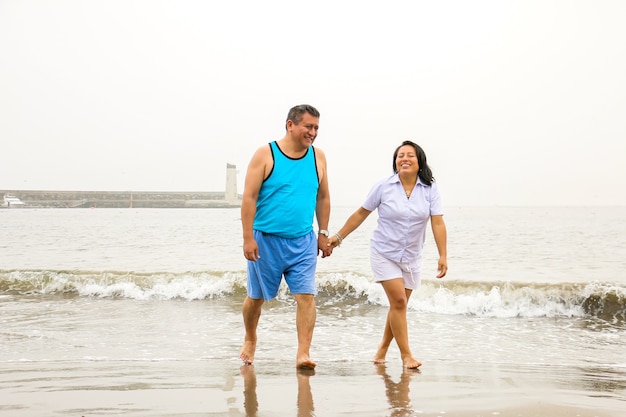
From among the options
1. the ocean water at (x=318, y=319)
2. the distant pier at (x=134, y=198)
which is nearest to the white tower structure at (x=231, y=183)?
the distant pier at (x=134, y=198)

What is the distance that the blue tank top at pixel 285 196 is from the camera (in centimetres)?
464

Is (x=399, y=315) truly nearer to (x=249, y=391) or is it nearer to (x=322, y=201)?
(x=322, y=201)

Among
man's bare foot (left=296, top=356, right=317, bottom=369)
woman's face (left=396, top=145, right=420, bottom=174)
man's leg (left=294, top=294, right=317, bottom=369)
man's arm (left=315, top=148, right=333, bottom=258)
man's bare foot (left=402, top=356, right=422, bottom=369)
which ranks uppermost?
woman's face (left=396, top=145, right=420, bottom=174)

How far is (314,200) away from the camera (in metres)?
4.81

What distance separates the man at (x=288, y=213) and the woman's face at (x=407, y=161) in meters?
0.67

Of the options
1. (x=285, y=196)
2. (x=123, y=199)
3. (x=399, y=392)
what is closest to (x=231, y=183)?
(x=123, y=199)

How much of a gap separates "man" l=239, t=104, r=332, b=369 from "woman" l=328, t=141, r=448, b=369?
1.43 feet

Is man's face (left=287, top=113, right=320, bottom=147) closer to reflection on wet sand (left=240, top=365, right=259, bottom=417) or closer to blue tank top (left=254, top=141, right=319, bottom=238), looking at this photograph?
blue tank top (left=254, top=141, right=319, bottom=238)

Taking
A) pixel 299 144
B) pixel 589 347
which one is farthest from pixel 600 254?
pixel 299 144

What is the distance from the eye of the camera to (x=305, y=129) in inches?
182

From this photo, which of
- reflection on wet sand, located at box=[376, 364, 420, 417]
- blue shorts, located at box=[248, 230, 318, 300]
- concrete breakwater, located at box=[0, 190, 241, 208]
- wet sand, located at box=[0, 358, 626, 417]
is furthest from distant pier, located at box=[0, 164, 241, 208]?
reflection on wet sand, located at box=[376, 364, 420, 417]

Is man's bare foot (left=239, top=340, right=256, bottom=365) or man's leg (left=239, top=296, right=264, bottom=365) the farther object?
man's bare foot (left=239, top=340, right=256, bottom=365)

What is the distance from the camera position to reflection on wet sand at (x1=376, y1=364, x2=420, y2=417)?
3.50 m

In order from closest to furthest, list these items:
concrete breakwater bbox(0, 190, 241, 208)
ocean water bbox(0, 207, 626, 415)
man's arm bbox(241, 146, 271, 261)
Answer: man's arm bbox(241, 146, 271, 261) < ocean water bbox(0, 207, 626, 415) < concrete breakwater bbox(0, 190, 241, 208)
